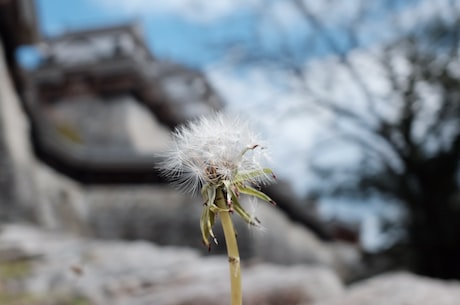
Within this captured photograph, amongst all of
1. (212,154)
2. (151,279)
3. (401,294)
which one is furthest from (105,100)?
(212,154)

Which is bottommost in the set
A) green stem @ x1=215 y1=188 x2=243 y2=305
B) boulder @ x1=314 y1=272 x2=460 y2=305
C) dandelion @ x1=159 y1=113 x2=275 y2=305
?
green stem @ x1=215 y1=188 x2=243 y2=305

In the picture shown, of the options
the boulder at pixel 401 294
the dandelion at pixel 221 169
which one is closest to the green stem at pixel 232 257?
the dandelion at pixel 221 169

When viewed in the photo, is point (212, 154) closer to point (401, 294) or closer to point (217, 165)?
point (217, 165)

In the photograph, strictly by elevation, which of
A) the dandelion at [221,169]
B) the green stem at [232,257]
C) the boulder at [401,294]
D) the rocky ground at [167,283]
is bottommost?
the green stem at [232,257]

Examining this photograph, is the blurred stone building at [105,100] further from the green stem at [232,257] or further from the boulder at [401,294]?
the green stem at [232,257]

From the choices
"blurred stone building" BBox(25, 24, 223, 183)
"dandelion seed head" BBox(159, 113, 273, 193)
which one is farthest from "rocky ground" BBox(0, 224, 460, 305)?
"blurred stone building" BBox(25, 24, 223, 183)

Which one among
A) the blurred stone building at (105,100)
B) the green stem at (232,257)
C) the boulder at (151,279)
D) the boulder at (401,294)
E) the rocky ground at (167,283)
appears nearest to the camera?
the green stem at (232,257)

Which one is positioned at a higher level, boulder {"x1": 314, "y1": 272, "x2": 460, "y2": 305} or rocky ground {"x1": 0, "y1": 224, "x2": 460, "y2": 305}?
rocky ground {"x1": 0, "y1": 224, "x2": 460, "y2": 305}

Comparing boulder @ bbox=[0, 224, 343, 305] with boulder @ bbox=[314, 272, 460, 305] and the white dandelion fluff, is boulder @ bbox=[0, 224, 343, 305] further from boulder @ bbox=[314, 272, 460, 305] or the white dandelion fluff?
the white dandelion fluff

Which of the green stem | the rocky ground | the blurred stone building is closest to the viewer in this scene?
the green stem
